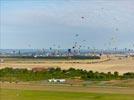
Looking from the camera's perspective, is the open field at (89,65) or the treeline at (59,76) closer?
the treeline at (59,76)

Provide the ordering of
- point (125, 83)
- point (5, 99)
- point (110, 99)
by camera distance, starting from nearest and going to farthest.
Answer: point (5, 99)
point (110, 99)
point (125, 83)

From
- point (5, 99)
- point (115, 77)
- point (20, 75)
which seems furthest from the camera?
point (20, 75)

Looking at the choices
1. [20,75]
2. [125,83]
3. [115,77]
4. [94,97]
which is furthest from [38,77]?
[94,97]

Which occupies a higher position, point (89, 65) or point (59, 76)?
point (89, 65)

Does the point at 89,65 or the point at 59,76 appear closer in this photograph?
the point at 59,76

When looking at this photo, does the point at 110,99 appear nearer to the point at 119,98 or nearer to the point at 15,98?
the point at 119,98

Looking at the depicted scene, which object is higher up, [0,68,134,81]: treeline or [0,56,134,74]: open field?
[0,56,134,74]: open field

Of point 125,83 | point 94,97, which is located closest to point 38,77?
point 125,83

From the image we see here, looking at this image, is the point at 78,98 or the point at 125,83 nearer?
the point at 78,98

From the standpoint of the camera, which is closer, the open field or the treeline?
the treeline

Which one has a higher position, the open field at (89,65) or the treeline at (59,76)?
the open field at (89,65)
